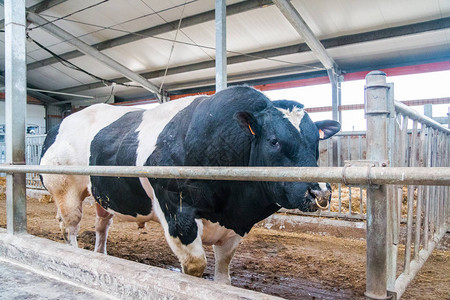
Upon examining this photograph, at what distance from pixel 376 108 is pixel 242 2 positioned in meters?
7.31

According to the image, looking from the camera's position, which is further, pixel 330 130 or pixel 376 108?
pixel 330 130

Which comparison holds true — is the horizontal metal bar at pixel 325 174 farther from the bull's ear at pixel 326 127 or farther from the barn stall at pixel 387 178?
the bull's ear at pixel 326 127

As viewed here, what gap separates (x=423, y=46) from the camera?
880 cm

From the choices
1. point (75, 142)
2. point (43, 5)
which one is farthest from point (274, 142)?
point (43, 5)

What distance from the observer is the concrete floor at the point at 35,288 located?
5.20 feet

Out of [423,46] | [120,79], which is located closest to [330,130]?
[423,46]

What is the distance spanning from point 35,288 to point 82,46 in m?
10.5

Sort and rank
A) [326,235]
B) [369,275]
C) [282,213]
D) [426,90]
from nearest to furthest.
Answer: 1. [369,275]
2. [326,235]
3. [282,213]
4. [426,90]

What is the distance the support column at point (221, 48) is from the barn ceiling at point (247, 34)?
6.81 feet

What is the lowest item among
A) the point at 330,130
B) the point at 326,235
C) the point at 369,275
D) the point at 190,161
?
the point at 326,235

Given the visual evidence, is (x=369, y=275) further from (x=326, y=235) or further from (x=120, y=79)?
(x=120, y=79)

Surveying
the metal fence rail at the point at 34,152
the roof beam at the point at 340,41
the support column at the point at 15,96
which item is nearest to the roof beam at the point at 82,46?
the roof beam at the point at 340,41

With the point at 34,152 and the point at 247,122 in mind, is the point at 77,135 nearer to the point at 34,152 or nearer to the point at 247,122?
the point at 247,122

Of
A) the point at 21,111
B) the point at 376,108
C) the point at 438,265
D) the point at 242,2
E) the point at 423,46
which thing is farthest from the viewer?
the point at 423,46
